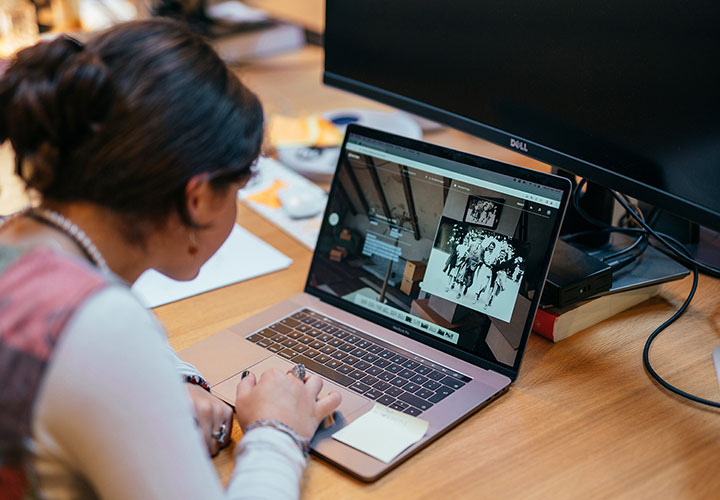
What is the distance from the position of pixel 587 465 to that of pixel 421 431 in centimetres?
17

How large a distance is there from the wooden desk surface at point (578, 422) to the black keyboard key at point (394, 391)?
8cm

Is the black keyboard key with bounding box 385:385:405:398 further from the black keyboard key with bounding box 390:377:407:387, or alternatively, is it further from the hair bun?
the hair bun

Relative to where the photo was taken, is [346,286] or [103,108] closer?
[103,108]

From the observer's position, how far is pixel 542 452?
2.45 ft

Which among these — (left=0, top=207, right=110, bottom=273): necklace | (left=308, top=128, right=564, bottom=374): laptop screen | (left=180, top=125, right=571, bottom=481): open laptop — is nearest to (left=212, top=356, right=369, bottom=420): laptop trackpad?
(left=180, top=125, right=571, bottom=481): open laptop

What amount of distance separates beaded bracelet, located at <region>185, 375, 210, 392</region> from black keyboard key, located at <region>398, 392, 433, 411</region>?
22 centimetres

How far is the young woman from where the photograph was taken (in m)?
0.52

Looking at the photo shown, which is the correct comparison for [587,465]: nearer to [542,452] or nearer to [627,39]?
[542,452]

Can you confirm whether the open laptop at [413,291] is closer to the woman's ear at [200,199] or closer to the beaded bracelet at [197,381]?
the beaded bracelet at [197,381]

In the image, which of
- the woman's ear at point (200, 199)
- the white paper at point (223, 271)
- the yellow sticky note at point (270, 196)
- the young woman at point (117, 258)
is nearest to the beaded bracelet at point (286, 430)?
the young woman at point (117, 258)

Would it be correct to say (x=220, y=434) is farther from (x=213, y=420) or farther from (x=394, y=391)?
(x=394, y=391)

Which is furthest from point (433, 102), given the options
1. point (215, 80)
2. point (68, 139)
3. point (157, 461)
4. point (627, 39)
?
point (157, 461)

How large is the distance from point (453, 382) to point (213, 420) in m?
0.28

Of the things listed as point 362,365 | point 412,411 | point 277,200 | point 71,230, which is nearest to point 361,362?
point 362,365
